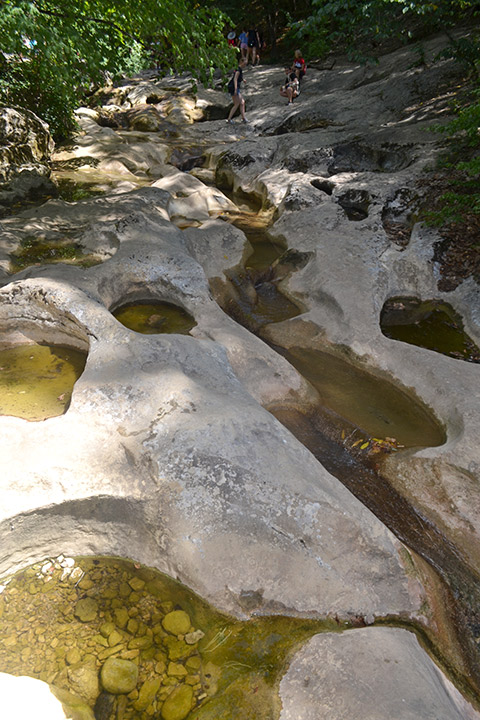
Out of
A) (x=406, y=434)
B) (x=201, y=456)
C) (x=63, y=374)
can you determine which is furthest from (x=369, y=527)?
(x=63, y=374)

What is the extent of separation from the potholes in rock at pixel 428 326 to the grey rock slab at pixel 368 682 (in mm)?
4048

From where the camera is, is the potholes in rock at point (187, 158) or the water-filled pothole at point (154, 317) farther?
the potholes in rock at point (187, 158)

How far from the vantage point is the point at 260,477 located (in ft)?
11.2

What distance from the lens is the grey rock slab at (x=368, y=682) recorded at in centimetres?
240

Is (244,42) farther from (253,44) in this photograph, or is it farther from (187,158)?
(187,158)

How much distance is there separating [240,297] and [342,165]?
17.7 feet

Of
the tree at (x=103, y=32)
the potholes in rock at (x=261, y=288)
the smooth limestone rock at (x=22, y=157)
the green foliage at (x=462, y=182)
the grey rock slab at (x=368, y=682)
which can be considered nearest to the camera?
the grey rock slab at (x=368, y=682)

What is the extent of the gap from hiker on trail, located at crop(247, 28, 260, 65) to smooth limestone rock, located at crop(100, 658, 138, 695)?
83.1 ft

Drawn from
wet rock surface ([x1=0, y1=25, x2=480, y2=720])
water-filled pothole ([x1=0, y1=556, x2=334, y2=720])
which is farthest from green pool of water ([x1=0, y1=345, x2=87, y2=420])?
water-filled pothole ([x1=0, y1=556, x2=334, y2=720])

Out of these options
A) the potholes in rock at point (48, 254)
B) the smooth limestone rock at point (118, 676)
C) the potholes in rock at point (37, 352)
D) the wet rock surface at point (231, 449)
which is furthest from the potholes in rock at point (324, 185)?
the smooth limestone rock at point (118, 676)

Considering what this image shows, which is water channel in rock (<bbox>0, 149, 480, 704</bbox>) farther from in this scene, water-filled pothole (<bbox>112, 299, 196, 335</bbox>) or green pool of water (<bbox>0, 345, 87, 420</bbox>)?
water-filled pothole (<bbox>112, 299, 196, 335</bbox>)

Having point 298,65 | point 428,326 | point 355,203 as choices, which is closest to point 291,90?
point 298,65

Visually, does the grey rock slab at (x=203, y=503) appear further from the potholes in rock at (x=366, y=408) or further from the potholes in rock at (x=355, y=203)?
the potholes in rock at (x=355, y=203)

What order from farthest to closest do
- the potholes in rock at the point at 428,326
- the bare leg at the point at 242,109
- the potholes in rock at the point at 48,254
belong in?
the bare leg at the point at 242,109 < the potholes in rock at the point at 48,254 < the potholes in rock at the point at 428,326
